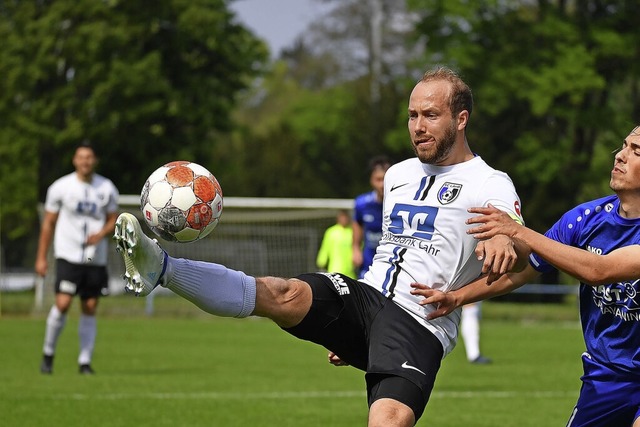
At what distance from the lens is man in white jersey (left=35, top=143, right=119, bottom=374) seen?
12.6 metres

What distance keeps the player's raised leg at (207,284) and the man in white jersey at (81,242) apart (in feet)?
24.4

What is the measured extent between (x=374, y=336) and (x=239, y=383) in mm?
6895

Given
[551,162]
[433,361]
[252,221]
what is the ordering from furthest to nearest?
[551,162] < [252,221] < [433,361]

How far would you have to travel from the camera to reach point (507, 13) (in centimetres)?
3681

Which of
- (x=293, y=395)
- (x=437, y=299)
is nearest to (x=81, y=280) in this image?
(x=293, y=395)

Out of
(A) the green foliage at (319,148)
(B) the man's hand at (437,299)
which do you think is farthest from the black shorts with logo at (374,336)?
(A) the green foliage at (319,148)

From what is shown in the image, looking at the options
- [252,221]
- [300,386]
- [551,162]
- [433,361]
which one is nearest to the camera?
[433,361]

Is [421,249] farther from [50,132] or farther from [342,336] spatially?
[50,132]

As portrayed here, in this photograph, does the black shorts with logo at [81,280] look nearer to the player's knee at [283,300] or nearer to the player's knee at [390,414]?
the player's knee at [283,300]

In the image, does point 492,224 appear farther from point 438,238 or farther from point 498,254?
point 438,238

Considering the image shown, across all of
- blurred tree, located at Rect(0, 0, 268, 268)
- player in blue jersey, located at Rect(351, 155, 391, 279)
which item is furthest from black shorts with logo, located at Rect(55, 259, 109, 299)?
blurred tree, located at Rect(0, 0, 268, 268)

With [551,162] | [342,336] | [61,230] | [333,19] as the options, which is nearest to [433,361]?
[342,336]

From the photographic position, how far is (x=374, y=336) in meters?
5.64

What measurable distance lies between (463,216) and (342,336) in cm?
87
